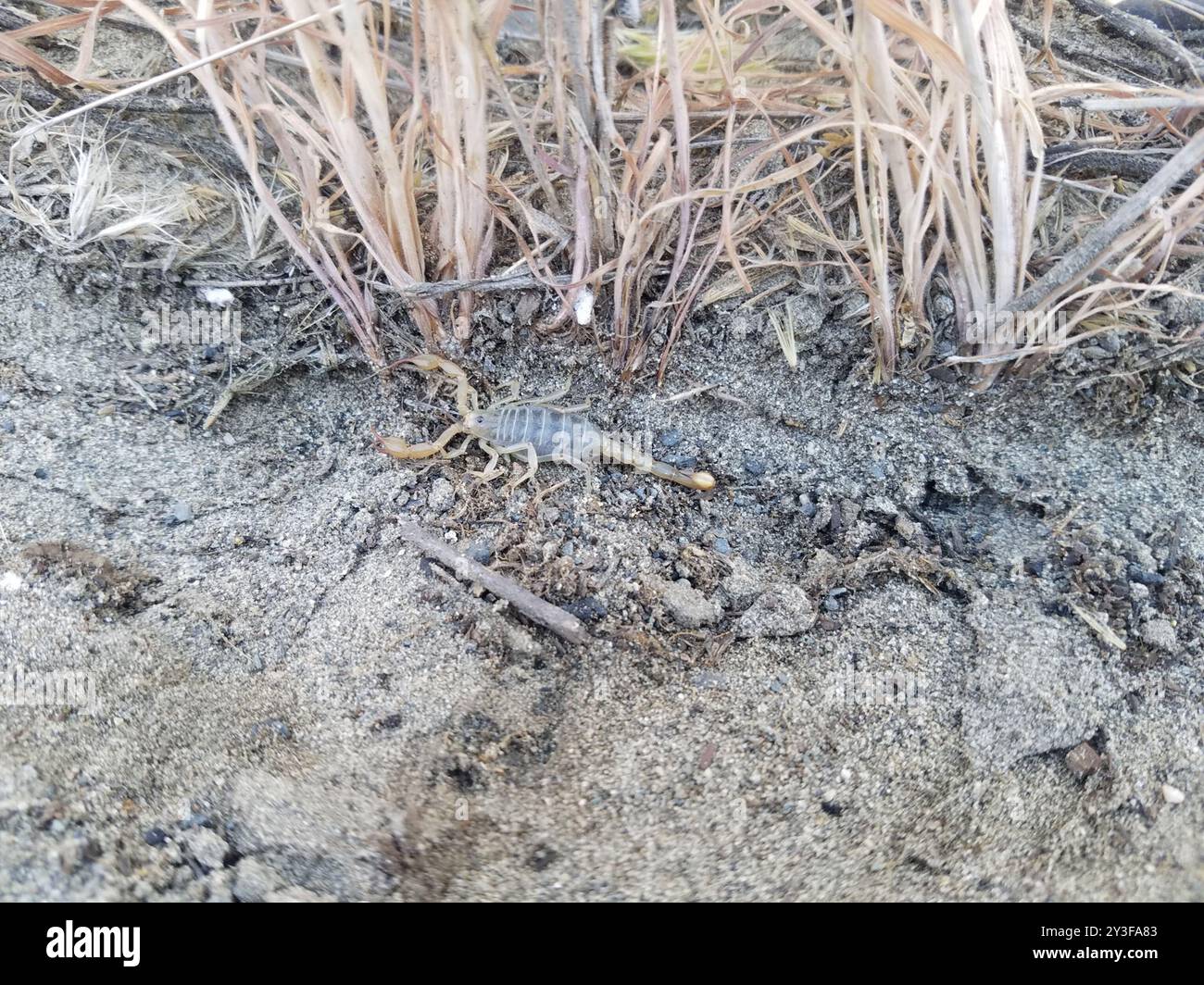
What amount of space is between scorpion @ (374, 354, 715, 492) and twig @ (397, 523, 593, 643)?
239 millimetres

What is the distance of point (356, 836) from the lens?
1296mm

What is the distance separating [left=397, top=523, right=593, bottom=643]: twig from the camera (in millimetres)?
1676

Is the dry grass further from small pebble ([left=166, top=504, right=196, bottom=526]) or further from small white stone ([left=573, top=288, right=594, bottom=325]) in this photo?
small pebble ([left=166, top=504, right=196, bottom=526])

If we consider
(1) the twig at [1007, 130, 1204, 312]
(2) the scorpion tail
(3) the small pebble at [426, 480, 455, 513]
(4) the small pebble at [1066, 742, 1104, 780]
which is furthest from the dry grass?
(4) the small pebble at [1066, 742, 1104, 780]

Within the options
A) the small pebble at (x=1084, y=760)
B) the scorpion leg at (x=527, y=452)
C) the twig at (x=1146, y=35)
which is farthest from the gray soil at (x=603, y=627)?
the twig at (x=1146, y=35)

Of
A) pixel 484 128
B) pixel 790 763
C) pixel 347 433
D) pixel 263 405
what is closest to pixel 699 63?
pixel 484 128

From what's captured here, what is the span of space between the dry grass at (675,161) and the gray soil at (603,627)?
157 millimetres

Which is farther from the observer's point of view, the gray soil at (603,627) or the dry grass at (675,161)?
the dry grass at (675,161)

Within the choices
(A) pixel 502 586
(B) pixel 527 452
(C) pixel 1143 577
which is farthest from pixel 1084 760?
Answer: (B) pixel 527 452

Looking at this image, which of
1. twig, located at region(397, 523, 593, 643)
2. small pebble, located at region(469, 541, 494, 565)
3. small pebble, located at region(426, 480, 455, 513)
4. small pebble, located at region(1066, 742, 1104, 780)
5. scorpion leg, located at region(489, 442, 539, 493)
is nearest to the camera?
small pebble, located at region(1066, 742, 1104, 780)

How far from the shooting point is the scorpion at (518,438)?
200cm

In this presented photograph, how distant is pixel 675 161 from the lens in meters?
1.88

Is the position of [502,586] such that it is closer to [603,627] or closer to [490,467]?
[603,627]

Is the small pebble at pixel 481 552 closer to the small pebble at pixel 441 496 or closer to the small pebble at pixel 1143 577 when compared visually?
the small pebble at pixel 441 496
